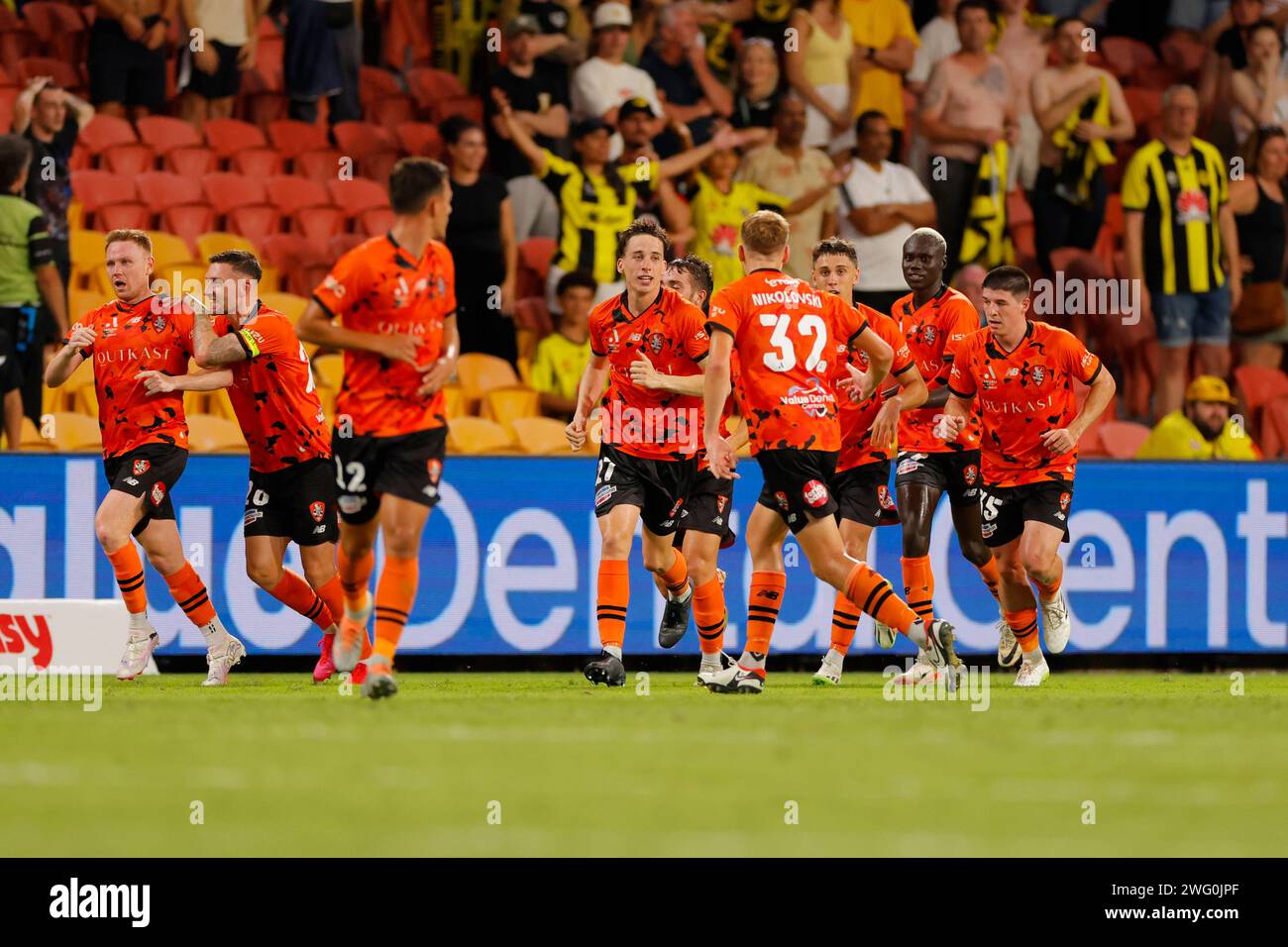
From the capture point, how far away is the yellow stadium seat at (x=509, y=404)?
591 inches

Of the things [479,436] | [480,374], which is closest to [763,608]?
[479,436]

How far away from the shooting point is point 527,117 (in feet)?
53.0

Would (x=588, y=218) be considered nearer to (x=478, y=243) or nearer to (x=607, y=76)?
(x=478, y=243)

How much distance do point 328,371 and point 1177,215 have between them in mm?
6949

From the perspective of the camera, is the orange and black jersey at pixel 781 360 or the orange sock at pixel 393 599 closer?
the orange sock at pixel 393 599

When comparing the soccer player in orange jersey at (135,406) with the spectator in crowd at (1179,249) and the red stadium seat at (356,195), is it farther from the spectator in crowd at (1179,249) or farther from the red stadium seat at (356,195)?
the spectator in crowd at (1179,249)

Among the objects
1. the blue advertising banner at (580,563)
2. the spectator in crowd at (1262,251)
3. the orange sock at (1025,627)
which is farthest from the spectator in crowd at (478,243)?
the spectator in crowd at (1262,251)

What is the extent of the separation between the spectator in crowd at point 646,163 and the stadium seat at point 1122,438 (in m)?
3.64

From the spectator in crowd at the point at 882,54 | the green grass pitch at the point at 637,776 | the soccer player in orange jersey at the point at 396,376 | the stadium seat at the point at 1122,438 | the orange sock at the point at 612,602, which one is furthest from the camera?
the spectator in crowd at the point at 882,54

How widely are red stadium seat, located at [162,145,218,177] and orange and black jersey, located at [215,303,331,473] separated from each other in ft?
18.6

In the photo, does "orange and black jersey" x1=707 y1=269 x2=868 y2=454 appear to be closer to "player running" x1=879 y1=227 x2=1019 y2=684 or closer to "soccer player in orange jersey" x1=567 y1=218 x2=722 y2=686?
"soccer player in orange jersey" x1=567 y1=218 x2=722 y2=686

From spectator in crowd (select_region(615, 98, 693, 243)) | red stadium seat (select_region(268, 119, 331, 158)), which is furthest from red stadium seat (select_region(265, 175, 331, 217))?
spectator in crowd (select_region(615, 98, 693, 243))

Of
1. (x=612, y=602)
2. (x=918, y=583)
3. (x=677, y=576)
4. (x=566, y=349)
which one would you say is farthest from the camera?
(x=566, y=349)

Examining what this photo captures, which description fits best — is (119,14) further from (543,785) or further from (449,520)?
(543,785)
